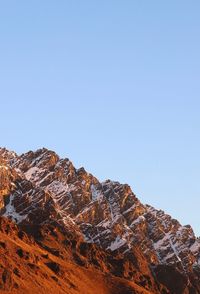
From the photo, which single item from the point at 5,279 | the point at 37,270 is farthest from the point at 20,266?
the point at 5,279

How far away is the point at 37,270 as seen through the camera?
198750mm

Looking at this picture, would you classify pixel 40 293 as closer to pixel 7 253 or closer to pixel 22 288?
pixel 22 288

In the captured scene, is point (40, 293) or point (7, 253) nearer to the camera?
point (40, 293)

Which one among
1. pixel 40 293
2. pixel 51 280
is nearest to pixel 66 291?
pixel 51 280

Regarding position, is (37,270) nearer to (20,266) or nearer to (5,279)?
(20,266)

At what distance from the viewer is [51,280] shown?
200m

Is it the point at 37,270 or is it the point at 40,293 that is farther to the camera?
the point at 37,270

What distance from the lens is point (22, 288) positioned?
178375 mm

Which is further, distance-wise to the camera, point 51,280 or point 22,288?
point 51,280

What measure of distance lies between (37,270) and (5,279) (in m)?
25.3

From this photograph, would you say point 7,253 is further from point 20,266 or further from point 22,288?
point 22,288

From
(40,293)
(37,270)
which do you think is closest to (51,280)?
(37,270)

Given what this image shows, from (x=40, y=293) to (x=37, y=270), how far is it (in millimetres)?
17013

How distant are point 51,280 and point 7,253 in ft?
52.5
